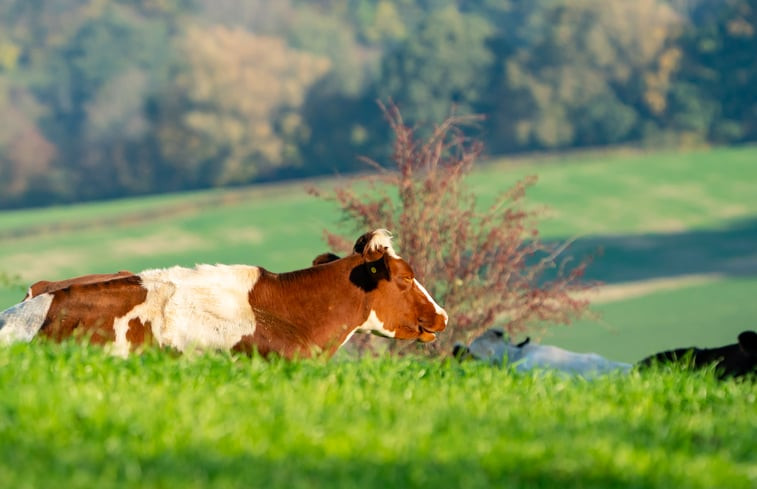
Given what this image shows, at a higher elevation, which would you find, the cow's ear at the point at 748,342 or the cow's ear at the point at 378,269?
the cow's ear at the point at 378,269

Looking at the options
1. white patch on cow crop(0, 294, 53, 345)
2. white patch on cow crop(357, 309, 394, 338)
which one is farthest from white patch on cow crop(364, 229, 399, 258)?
white patch on cow crop(0, 294, 53, 345)

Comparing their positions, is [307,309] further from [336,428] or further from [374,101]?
[374,101]

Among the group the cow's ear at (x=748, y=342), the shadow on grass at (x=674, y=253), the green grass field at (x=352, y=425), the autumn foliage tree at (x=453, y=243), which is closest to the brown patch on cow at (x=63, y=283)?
the green grass field at (x=352, y=425)

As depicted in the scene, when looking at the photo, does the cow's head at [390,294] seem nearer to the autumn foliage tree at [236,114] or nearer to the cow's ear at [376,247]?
the cow's ear at [376,247]

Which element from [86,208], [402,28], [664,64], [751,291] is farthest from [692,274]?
[402,28]

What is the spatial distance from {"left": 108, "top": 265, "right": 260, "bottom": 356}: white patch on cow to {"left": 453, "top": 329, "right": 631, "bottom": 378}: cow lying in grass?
5.93ft

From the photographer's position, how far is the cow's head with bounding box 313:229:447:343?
9586 mm

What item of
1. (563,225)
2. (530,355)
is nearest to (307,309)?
(530,355)

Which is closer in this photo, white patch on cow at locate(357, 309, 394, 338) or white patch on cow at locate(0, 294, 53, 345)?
white patch on cow at locate(0, 294, 53, 345)

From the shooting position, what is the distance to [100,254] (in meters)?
71.2

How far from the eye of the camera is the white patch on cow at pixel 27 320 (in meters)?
9.16

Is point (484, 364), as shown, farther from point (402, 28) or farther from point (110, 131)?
point (402, 28)

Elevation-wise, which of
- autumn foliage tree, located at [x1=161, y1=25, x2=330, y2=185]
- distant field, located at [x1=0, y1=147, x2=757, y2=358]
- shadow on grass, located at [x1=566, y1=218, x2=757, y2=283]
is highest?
autumn foliage tree, located at [x1=161, y1=25, x2=330, y2=185]

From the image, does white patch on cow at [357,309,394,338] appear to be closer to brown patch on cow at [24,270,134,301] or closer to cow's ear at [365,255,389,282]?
cow's ear at [365,255,389,282]
